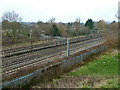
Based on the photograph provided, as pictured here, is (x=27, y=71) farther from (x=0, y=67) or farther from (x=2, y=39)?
(x=2, y=39)

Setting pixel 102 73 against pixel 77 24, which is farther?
pixel 77 24

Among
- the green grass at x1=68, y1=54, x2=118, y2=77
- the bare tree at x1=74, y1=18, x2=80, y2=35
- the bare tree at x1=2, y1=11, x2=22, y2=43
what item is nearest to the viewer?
the green grass at x1=68, y1=54, x2=118, y2=77

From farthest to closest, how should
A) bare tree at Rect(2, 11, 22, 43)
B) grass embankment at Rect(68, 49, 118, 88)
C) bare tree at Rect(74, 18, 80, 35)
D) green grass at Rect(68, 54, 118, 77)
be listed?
bare tree at Rect(74, 18, 80, 35) < bare tree at Rect(2, 11, 22, 43) < green grass at Rect(68, 54, 118, 77) < grass embankment at Rect(68, 49, 118, 88)

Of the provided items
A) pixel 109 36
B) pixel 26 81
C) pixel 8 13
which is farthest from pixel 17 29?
pixel 109 36

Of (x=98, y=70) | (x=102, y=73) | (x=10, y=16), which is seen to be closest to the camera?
(x=102, y=73)

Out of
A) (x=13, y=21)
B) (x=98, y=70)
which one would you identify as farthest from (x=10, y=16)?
(x=98, y=70)

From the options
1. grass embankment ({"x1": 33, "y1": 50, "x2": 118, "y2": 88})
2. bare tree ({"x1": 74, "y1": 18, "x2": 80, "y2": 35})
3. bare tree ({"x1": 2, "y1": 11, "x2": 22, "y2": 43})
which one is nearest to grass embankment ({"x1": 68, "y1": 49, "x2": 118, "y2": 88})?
grass embankment ({"x1": 33, "y1": 50, "x2": 118, "y2": 88})

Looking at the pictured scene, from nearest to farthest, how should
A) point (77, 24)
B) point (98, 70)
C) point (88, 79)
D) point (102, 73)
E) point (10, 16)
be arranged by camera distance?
point (88, 79), point (102, 73), point (98, 70), point (10, 16), point (77, 24)

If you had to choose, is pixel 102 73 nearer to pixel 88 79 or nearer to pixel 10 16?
pixel 88 79

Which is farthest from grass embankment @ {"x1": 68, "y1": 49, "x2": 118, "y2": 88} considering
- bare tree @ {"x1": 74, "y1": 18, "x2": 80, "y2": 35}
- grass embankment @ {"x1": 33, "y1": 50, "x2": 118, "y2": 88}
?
bare tree @ {"x1": 74, "y1": 18, "x2": 80, "y2": 35}

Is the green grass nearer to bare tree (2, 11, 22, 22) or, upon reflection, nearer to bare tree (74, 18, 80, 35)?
bare tree (2, 11, 22, 22)

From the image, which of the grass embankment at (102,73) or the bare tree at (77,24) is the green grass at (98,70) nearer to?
the grass embankment at (102,73)

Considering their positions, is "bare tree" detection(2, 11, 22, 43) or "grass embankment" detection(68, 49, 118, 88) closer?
"grass embankment" detection(68, 49, 118, 88)

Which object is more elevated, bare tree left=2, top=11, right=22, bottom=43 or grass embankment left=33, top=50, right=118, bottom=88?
bare tree left=2, top=11, right=22, bottom=43
